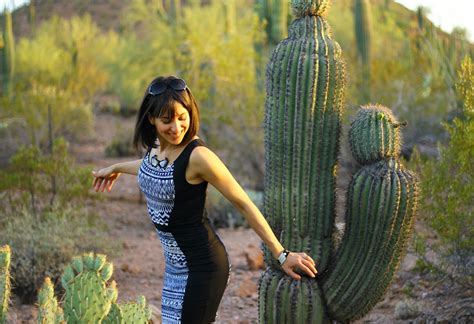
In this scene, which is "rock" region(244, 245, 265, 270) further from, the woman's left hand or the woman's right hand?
the woman's left hand

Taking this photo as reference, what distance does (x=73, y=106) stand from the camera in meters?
17.5

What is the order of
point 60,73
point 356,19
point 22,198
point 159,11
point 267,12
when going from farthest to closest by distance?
1. point 159,11
2. point 60,73
3. point 356,19
4. point 267,12
5. point 22,198

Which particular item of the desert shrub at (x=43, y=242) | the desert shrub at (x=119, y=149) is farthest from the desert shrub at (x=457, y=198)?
the desert shrub at (x=119, y=149)

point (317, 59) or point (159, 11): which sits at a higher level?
point (159, 11)

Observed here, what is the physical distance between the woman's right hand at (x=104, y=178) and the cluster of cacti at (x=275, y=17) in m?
9.18

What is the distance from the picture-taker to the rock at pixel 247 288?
290 inches

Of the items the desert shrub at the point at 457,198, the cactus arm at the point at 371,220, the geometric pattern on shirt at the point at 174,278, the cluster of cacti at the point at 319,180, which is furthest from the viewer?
the desert shrub at the point at 457,198

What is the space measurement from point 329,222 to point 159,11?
22062 mm

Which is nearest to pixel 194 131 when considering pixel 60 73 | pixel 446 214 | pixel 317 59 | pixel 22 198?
pixel 317 59

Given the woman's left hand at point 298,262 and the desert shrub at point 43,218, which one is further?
the desert shrub at point 43,218

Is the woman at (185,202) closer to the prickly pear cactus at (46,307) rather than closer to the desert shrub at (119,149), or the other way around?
the prickly pear cactus at (46,307)

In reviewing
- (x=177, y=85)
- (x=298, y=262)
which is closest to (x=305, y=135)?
(x=298, y=262)

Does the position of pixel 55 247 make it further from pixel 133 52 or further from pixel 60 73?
pixel 133 52

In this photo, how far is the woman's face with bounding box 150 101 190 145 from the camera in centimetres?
334
